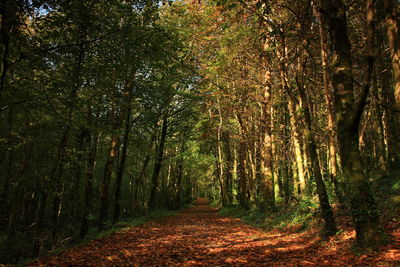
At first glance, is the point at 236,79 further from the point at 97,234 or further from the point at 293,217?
the point at 97,234

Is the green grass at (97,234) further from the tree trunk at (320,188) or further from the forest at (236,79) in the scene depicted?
the tree trunk at (320,188)

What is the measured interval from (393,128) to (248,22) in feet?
25.1

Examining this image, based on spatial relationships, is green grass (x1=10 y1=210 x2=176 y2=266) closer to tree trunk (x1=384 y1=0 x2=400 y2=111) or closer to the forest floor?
the forest floor

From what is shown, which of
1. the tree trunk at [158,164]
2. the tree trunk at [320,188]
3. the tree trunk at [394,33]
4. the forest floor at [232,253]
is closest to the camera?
the forest floor at [232,253]

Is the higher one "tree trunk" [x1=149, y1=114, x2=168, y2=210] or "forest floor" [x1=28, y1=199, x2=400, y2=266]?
"tree trunk" [x1=149, y1=114, x2=168, y2=210]

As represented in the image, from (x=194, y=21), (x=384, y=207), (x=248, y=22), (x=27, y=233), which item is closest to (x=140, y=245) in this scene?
(x=384, y=207)

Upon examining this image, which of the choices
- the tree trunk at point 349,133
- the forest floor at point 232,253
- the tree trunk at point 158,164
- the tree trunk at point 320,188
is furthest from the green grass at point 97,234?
the tree trunk at point 349,133

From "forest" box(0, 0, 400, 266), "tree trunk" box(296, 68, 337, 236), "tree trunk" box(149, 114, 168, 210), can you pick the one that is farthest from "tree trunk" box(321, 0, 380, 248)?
"tree trunk" box(149, 114, 168, 210)

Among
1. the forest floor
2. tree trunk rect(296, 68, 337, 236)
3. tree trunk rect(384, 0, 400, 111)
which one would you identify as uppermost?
tree trunk rect(384, 0, 400, 111)

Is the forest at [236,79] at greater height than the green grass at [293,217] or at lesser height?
greater

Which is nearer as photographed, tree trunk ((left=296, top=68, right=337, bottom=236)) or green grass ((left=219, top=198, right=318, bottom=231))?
tree trunk ((left=296, top=68, right=337, bottom=236))

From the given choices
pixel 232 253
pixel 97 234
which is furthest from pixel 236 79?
pixel 97 234

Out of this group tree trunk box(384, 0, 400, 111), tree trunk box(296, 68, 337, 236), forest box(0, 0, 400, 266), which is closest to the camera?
forest box(0, 0, 400, 266)

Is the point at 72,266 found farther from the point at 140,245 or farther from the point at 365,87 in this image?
the point at 365,87
